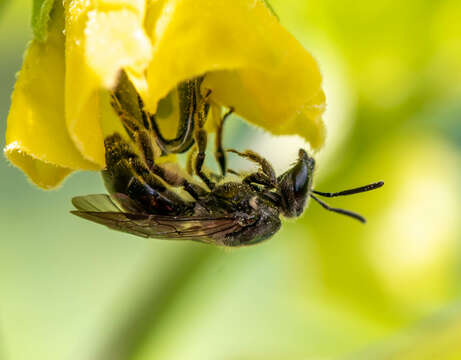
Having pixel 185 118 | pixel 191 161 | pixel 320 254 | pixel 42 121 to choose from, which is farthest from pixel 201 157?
pixel 320 254

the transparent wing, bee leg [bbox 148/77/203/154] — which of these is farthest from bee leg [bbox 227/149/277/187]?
bee leg [bbox 148/77/203/154]

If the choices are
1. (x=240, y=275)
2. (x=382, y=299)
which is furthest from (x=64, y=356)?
(x=382, y=299)

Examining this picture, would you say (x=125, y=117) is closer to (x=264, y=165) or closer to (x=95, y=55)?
(x=95, y=55)

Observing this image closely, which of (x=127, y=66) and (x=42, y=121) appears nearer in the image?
(x=127, y=66)

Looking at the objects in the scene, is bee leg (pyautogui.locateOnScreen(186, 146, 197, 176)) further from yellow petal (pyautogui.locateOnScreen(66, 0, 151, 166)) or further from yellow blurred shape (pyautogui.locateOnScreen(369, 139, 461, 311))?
yellow blurred shape (pyautogui.locateOnScreen(369, 139, 461, 311))

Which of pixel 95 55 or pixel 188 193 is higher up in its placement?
pixel 95 55

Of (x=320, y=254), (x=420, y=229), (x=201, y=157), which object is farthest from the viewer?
(x=420, y=229)
